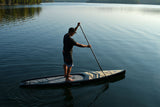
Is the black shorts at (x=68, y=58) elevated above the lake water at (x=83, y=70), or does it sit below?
above

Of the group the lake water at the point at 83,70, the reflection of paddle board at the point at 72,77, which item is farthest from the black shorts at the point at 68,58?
the lake water at the point at 83,70

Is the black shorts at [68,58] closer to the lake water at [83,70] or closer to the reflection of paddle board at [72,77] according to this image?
the reflection of paddle board at [72,77]

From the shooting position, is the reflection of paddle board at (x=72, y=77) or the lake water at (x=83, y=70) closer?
the lake water at (x=83, y=70)

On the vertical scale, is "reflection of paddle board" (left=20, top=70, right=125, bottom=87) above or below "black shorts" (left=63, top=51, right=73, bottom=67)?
below

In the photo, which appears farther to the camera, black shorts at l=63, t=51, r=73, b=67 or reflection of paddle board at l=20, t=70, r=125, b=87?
reflection of paddle board at l=20, t=70, r=125, b=87

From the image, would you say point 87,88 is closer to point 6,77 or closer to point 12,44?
point 6,77

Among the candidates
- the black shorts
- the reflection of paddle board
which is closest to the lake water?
the reflection of paddle board

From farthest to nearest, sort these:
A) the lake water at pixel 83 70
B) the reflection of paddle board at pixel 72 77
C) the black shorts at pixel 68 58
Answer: the reflection of paddle board at pixel 72 77 → the black shorts at pixel 68 58 → the lake water at pixel 83 70

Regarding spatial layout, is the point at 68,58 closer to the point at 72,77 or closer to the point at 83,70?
the point at 72,77

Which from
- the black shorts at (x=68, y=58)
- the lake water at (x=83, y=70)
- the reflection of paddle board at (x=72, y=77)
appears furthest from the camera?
the reflection of paddle board at (x=72, y=77)

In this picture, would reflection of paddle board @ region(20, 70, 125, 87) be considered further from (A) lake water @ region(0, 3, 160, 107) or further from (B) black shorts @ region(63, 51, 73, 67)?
(B) black shorts @ region(63, 51, 73, 67)

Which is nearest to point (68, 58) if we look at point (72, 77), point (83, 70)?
point (72, 77)

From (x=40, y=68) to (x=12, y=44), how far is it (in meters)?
8.27

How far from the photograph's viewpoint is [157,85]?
33.7ft
